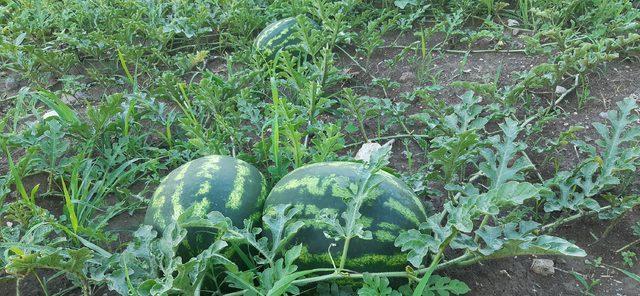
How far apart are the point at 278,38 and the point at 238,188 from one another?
1647 mm

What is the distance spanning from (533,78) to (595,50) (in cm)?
52

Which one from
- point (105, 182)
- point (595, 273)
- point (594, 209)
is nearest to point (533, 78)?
point (594, 209)

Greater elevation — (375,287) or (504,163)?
(504,163)

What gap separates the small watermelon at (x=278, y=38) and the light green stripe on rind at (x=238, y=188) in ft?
4.67

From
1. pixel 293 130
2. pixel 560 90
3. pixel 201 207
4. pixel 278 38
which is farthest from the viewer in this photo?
pixel 278 38

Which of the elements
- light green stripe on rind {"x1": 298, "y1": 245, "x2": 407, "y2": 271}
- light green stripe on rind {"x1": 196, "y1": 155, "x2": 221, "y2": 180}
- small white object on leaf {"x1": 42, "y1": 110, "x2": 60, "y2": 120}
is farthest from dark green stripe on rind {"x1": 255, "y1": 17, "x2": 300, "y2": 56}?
light green stripe on rind {"x1": 298, "y1": 245, "x2": 407, "y2": 271}

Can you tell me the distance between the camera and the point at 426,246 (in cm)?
190

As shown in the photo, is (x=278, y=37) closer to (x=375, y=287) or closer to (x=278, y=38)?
(x=278, y=38)

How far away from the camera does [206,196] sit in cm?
218

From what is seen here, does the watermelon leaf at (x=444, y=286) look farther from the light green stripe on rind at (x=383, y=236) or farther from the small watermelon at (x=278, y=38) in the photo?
the small watermelon at (x=278, y=38)

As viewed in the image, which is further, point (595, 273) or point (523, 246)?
point (595, 273)

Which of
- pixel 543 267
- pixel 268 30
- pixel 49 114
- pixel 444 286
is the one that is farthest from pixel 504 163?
pixel 49 114

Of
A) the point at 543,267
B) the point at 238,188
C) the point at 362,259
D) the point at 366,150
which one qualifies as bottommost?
the point at 543,267

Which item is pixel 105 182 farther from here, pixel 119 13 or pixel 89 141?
pixel 119 13
